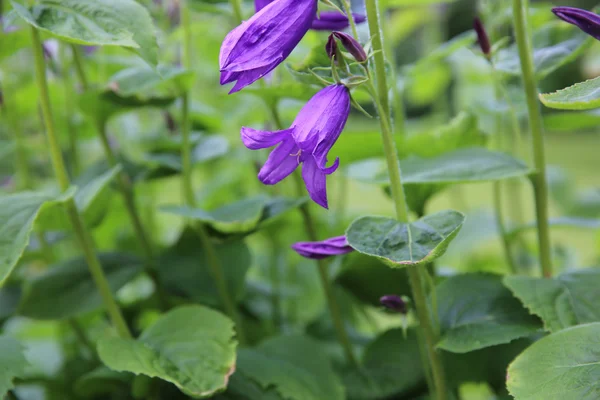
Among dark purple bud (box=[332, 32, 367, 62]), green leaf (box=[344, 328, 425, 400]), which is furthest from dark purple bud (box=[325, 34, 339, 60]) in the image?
green leaf (box=[344, 328, 425, 400])

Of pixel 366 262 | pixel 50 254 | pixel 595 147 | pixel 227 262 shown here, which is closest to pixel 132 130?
pixel 50 254

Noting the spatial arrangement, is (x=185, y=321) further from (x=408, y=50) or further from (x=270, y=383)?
(x=408, y=50)

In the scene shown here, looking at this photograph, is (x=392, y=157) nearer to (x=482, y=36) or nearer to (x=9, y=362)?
(x=482, y=36)

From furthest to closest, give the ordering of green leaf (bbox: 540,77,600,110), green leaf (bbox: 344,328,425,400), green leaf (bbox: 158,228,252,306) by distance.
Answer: green leaf (bbox: 158,228,252,306), green leaf (bbox: 344,328,425,400), green leaf (bbox: 540,77,600,110)

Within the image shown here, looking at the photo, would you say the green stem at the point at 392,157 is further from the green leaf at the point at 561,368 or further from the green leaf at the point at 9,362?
the green leaf at the point at 9,362

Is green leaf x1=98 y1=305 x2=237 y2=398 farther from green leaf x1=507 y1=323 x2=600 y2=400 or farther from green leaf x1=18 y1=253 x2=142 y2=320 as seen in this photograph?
green leaf x1=507 y1=323 x2=600 y2=400

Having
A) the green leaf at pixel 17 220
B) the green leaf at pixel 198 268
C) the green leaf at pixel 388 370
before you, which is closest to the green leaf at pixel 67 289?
the green leaf at pixel 198 268
